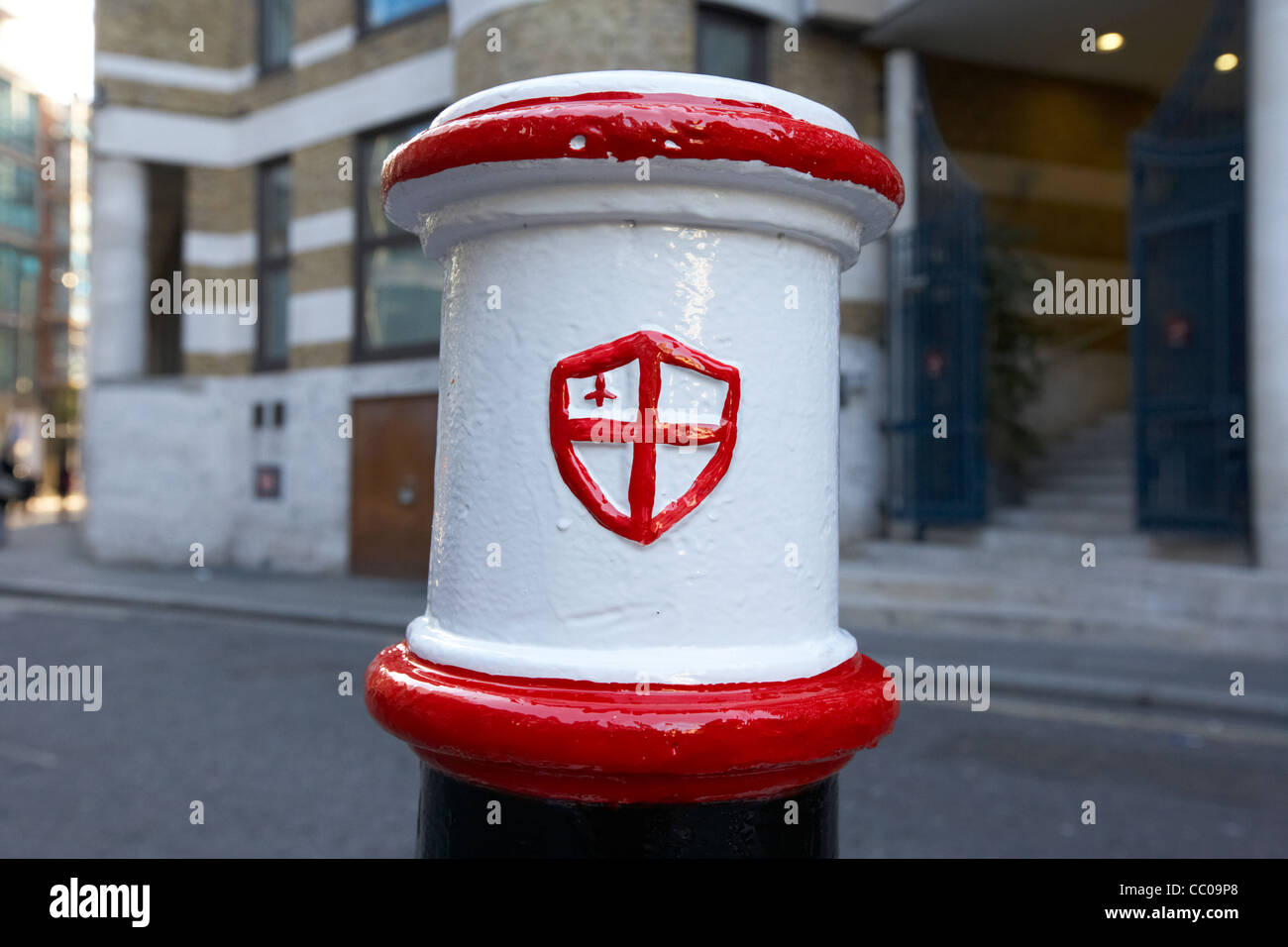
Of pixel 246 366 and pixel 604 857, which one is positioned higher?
pixel 246 366

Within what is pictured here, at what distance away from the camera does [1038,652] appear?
22.0 feet

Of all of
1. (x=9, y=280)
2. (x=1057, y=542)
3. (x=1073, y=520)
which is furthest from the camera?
(x=9, y=280)

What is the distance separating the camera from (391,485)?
34.2 ft

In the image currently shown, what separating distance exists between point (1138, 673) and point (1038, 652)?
0.76 meters

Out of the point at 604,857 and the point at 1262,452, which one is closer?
the point at 604,857

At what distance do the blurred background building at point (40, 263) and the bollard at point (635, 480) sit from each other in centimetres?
3453

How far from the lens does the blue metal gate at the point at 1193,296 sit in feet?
23.5

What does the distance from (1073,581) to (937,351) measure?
2.63 meters

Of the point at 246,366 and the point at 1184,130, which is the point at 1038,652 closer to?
the point at 1184,130

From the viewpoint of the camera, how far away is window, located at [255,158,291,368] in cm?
1184

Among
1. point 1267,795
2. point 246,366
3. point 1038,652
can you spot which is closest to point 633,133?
point 1267,795

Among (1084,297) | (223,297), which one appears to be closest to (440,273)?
(223,297)

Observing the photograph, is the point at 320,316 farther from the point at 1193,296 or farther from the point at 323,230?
the point at 1193,296
